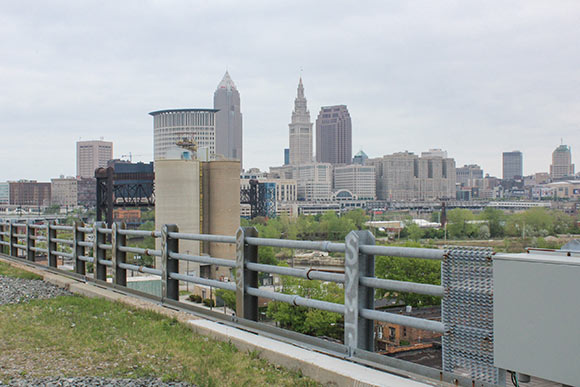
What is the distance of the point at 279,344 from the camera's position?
5723mm

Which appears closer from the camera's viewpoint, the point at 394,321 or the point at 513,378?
the point at 513,378

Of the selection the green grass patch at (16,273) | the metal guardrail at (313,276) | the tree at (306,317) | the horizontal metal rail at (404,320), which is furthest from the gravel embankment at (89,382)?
the tree at (306,317)

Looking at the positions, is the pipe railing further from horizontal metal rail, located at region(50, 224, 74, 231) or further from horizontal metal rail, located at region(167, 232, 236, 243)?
horizontal metal rail, located at region(50, 224, 74, 231)

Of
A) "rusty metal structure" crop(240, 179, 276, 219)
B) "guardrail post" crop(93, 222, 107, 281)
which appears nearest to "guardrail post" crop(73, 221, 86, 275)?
"guardrail post" crop(93, 222, 107, 281)

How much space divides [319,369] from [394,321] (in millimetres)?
775

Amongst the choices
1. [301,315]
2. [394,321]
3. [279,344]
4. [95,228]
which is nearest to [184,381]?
[279,344]

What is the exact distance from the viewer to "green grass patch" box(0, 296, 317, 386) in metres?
5.14

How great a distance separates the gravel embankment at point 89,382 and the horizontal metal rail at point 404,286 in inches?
73.3

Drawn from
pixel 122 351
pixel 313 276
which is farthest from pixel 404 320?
pixel 122 351

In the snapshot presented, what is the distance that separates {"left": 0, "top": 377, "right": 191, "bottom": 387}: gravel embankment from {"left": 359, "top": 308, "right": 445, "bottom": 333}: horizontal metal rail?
5.69 ft

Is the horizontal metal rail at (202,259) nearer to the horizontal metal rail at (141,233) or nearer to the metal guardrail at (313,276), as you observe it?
the metal guardrail at (313,276)

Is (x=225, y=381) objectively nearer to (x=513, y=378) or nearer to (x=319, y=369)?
(x=319, y=369)

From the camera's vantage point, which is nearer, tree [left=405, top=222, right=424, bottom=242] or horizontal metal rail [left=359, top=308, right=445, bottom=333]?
horizontal metal rail [left=359, top=308, right=445, bottom=333]

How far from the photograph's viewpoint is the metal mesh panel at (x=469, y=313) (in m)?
3.96
